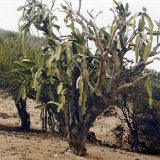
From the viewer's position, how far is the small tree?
9039mm

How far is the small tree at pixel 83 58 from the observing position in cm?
904

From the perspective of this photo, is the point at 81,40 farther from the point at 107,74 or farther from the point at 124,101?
the point at 124,101

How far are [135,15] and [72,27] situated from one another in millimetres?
1533

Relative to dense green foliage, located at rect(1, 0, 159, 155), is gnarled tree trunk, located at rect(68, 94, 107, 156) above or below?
below

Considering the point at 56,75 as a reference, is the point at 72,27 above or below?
above

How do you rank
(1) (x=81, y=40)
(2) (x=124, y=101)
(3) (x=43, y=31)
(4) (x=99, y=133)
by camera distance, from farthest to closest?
(4) (x=99, y=133)
(2) (x=124, y=101)
(3) (x=43, y=31)
(1) (x=81, y=40)

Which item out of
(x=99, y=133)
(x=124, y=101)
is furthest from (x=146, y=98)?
(x=99, y=133)

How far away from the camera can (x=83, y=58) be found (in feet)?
28.8

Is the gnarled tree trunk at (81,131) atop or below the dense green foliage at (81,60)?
below

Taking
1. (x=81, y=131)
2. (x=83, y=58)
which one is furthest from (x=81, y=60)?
A: (x=81, y=131)

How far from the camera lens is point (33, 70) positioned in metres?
9.67

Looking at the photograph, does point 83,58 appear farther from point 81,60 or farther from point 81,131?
point 81,131

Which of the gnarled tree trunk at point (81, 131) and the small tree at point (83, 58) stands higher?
the small tree at point (83, 58)

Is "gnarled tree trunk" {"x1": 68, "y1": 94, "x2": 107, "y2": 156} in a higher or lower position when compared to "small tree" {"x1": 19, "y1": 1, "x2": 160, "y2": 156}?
lower
